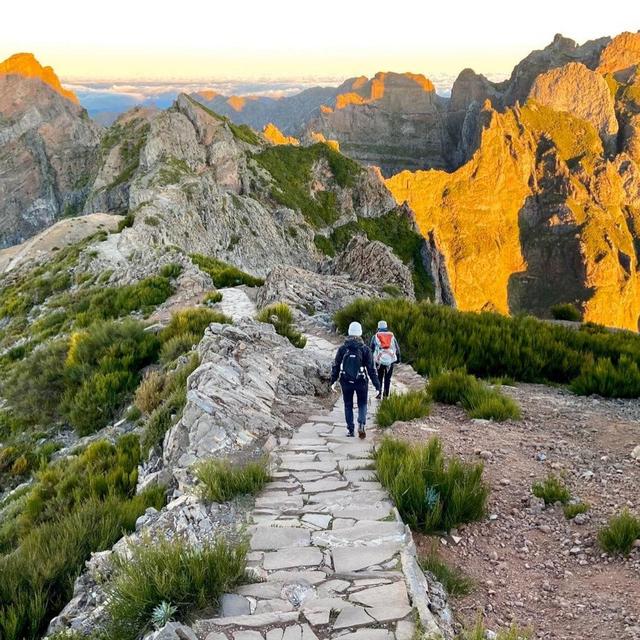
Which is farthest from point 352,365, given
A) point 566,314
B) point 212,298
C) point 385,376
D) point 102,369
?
point 566,314

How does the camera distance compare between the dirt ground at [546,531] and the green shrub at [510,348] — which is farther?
the green shrub at [510,348]

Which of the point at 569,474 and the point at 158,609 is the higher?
the point at 158,609

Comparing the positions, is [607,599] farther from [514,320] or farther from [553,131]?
[553,131]

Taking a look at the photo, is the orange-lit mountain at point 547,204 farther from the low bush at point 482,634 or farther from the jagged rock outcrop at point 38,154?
the low bush at point 482,634

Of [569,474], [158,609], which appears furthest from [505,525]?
[158,609]

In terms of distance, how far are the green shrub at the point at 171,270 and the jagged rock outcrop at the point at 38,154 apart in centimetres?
13236

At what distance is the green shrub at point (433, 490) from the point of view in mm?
5137

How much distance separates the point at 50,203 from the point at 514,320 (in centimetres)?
16734

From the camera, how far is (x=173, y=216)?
152ft

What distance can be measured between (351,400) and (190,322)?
19.2ft

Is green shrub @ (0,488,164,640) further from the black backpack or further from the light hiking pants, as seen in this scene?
the black backpack

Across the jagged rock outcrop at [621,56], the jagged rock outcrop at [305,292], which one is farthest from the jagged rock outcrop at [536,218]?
the jagged rock outcrop at [305,292]

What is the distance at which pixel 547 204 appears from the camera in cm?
15512

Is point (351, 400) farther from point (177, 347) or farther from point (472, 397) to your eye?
point (177, 347)
